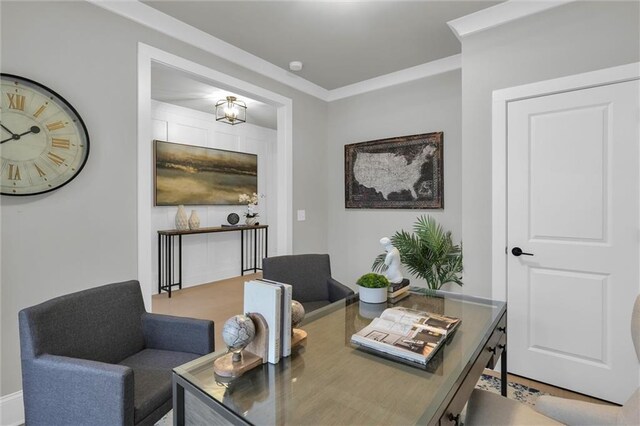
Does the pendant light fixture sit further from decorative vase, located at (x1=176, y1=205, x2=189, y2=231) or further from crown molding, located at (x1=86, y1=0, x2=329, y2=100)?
decorative vase, located at (x1=176, y1=205, x2=189, y2=231)

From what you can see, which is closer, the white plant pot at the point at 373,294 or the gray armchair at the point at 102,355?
the gray armchair at the point at 102,355

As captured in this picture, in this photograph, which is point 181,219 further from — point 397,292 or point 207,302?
point 397,292

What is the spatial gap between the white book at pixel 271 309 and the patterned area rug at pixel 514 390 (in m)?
1.80

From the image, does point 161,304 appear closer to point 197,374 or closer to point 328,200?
point 328,200

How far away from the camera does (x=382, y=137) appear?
3568 millimetres

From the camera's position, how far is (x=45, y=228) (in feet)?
6.17

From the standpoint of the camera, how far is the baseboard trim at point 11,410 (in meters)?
1.76

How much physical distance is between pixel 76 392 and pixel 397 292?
151cm

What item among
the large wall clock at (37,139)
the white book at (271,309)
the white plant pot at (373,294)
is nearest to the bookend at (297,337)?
the white book at (271,309)

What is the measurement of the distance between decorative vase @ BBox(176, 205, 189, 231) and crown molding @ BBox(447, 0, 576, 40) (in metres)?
3.84

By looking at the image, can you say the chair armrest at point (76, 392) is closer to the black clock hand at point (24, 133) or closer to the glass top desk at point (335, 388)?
the glass top desk at point (335, 388)

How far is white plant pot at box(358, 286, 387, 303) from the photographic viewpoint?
1.71 m

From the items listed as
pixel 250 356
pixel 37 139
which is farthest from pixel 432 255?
pixel 37 139

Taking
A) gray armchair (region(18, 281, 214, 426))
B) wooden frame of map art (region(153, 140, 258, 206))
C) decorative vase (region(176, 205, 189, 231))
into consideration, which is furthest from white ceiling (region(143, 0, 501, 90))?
decorative vase (region(176, 205, 189, 231))
